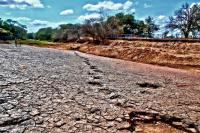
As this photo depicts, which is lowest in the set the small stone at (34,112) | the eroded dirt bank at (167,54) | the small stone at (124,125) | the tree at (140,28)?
the eroded dirt bank at (167,54)

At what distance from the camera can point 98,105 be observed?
25.8ft

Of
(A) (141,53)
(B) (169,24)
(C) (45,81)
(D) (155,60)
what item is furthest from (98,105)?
(B) (169,24)

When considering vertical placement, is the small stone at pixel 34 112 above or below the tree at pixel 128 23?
below

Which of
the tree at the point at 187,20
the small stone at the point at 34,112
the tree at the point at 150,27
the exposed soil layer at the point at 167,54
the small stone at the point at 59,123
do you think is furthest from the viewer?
the tree at the point at 150,27

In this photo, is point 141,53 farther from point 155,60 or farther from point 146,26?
point 146,26

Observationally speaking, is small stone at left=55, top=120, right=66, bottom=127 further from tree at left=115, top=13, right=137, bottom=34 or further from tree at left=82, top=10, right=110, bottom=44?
tree at left=115, top=13, right=137, bottom=34

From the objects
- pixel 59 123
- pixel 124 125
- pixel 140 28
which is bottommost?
pixel 124 125

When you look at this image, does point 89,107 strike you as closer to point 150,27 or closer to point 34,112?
point 34,112

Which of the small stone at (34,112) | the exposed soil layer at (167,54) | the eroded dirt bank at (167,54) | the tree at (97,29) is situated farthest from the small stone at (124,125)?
the tree at (97,29)

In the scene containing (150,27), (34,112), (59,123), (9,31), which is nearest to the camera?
(59,123)

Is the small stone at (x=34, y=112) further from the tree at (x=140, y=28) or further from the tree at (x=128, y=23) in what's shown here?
the tree at (x=128, y=23)

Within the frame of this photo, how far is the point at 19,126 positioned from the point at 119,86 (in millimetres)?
5691

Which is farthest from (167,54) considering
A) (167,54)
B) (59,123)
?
(59,123)

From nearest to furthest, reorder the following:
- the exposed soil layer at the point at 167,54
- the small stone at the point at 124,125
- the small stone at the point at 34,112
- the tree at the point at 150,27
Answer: the small stone at the point at 124,125 < the small stone at the point at 34,112 < the exposed soil layer at the point at 167,54 < the tree at the point at 150,27
